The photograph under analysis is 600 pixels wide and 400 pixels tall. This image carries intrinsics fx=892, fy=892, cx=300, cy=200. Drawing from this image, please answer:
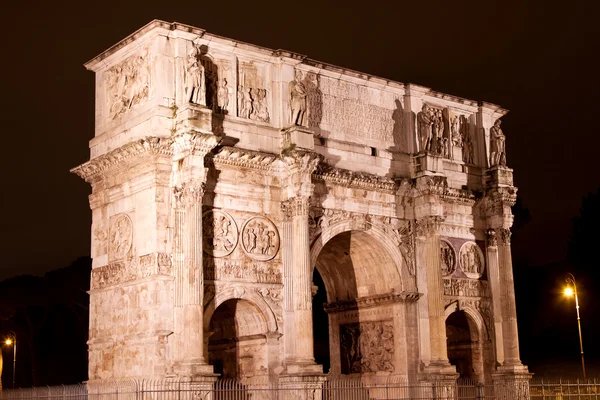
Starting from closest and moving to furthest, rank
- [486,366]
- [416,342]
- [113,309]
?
1. [113,309]
2. [416,342]
3. [486,366]

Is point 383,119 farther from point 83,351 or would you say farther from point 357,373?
point 83,351

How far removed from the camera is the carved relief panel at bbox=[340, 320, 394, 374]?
84.1 feet

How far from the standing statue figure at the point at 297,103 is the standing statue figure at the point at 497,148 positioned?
8039 millimetres

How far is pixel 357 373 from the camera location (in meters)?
26.4

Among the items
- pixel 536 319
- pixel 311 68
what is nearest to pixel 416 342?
pixel 311 68

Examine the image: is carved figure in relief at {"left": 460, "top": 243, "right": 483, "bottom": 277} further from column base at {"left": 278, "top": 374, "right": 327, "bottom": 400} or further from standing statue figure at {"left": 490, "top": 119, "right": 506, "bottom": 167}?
column base at {"left": 278, "top": 374, "right": 327, "bottom": 400}

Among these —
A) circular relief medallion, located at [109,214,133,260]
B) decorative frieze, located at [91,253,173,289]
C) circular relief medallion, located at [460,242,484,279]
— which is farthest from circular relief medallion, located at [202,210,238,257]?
circular relief medallion, located at [460,242,484,279]

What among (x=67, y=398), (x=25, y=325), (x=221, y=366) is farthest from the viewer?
(x=25, y=325)

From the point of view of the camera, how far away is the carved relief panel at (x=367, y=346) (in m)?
25.6

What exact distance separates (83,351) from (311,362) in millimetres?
28137

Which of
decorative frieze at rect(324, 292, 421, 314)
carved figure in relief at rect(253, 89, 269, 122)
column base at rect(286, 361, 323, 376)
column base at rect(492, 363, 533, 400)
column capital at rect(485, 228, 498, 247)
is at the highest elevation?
carved figure in relief at rect(253, 89, 269, 122)

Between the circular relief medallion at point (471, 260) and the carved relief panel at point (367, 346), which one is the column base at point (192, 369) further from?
the circular relief medallion at point (471, 260)

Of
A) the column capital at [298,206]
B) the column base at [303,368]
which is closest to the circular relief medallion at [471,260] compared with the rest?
the column capital at [298,206]

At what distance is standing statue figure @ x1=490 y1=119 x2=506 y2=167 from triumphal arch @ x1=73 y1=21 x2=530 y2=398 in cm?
5
